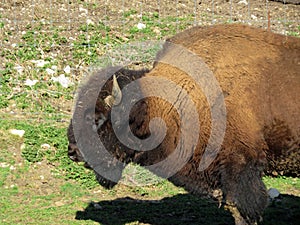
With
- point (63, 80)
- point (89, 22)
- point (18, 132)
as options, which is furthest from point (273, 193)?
point (89, 22)

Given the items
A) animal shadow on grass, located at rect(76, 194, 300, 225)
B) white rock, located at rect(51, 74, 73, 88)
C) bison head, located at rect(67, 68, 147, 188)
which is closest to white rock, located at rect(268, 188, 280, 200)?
animal shadow on grass, located at rect(76, 194, 300, 225)

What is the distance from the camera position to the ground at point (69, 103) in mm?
6445

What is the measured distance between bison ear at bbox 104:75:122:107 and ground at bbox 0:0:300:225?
1503 millimetres

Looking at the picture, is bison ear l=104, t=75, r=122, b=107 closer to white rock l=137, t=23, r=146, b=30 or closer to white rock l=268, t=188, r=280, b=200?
white rock l=268, t=188, r=280, b=200

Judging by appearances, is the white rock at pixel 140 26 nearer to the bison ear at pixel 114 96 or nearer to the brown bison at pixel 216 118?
the brown bison at pixel 216 118

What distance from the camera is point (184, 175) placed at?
5367mm

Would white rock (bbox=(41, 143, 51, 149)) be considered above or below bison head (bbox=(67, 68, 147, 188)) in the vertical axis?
below

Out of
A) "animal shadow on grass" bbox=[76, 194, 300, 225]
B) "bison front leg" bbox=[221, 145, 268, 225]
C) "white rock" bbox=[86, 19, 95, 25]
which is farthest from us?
"white rock" bbox=[86, 19, 95, 25]

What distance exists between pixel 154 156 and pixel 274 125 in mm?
1155

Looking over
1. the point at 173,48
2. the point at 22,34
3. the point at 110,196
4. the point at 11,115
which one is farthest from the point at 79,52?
the point at 173,48

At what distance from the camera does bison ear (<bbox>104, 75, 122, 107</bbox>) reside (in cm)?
515

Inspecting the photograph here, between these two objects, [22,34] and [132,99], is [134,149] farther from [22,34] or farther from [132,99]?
[22,34]

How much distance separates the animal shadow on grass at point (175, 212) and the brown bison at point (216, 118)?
0.91 meters

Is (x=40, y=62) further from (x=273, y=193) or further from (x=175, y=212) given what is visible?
(x=273, y=193)
